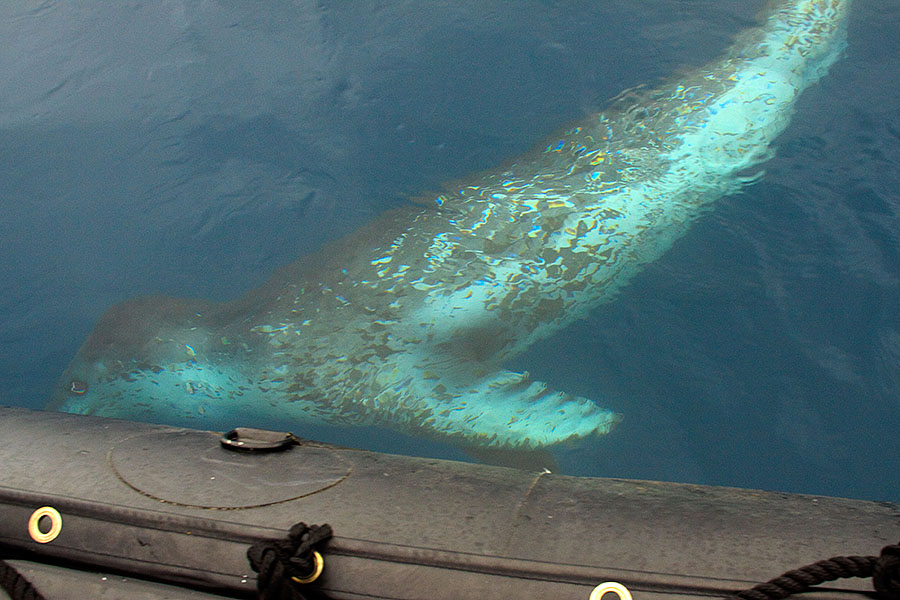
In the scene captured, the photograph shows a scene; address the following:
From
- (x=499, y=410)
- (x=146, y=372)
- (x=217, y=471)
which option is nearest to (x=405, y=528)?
(x=217, y=471)

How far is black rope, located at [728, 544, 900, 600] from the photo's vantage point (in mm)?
1293

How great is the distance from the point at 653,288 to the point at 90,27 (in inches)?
314

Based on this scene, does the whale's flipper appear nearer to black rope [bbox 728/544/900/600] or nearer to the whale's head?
the whale's head

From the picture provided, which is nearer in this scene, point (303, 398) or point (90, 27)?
point (303, 398)

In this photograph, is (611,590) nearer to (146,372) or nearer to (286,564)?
(286,564)

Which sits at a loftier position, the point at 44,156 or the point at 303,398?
the point at 44,156

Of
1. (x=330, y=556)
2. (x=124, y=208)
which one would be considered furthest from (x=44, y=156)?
(x=330, y=556)

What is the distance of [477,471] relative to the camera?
208cm

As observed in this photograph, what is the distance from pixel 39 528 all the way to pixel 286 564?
0.80 meters

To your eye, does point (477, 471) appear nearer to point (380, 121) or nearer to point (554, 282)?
point (554, 282)

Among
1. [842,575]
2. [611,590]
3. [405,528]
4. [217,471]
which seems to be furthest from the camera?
[217,471]

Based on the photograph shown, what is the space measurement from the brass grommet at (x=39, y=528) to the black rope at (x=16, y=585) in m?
0.14

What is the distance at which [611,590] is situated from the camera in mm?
1445

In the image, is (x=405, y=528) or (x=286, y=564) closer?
(x=286, y=564)
